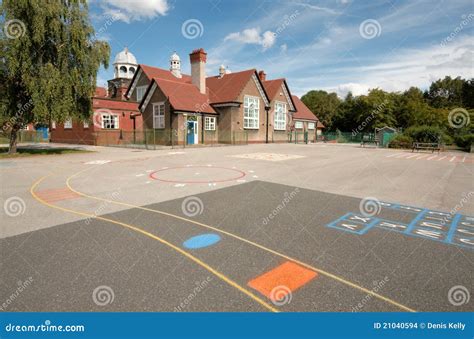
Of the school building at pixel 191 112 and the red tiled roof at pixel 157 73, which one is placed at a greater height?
the red tiled roof at pixel 157 73

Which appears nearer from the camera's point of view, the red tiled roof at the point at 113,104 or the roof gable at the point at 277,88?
the red tiled roof at the point at 113,104

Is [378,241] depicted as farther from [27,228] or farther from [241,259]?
[27,228]

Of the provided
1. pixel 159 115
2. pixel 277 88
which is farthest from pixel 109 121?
pixel 277 88

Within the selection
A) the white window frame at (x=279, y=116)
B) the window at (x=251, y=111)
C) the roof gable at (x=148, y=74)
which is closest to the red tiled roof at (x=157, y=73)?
the roof gable at (x=148, y=74)

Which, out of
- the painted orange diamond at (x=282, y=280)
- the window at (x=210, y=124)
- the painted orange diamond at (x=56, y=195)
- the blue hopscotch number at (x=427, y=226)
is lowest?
the painted orange diamond at (x=282, y=280)

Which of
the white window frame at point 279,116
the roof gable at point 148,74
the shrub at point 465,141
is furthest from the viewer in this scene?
the white window frame at point 279,116

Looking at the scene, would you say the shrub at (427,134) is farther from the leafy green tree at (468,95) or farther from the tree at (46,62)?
the leafy green tree at (468,95)

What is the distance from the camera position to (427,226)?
6125 mm

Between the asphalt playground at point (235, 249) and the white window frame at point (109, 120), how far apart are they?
23515mm

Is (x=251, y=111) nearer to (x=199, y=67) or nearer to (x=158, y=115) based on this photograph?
(x=199, y=67)

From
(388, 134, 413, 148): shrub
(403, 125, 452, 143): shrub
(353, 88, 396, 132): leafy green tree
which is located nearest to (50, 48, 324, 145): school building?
(388, 134, 413, 148): shrub

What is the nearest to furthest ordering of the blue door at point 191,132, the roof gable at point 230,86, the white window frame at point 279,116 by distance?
1. the blue door at point 191,132
2. the roof gable at point 230,86
3. the white window frame at point 279,116

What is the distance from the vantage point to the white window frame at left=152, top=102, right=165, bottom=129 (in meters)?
32.0

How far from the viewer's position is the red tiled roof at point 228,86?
36.4m
